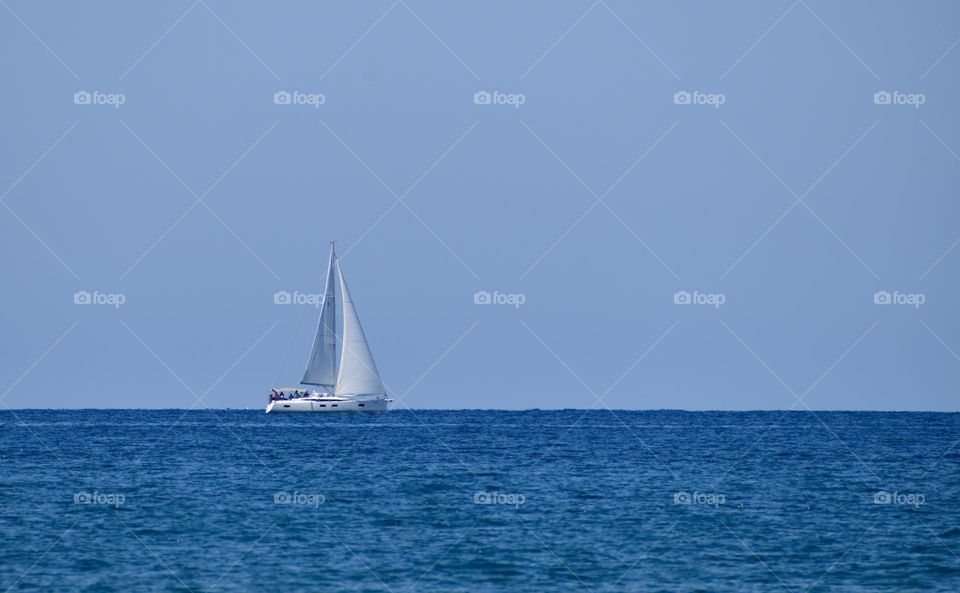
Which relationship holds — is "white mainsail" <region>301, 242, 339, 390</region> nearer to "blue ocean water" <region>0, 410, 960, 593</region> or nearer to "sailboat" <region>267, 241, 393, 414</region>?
"sailboat" <region>267, 241, 393, 414</region>

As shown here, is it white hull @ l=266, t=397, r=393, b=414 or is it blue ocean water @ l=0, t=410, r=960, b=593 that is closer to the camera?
blue ocean water @ l=0, t=410, r=960, b=593

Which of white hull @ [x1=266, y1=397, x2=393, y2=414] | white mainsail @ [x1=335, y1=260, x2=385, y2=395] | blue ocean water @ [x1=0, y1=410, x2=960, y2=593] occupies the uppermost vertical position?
white mainsail @ [x1=335, y1=260, x2=385, y2=395]

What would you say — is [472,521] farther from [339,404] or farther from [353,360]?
[339,404]

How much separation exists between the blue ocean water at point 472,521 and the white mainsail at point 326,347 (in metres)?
38.9

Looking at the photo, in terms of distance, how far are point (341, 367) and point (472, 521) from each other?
2980 inches

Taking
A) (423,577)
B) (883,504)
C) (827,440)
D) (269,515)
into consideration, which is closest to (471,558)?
(423,577)

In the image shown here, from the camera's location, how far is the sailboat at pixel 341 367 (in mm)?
114938

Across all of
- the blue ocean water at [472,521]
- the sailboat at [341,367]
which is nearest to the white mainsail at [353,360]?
the sailboat at [341,367]

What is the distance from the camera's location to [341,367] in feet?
385

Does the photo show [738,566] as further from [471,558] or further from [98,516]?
[98,516]

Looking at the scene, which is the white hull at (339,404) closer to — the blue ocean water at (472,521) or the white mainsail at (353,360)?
the white mainsail at (353,360)

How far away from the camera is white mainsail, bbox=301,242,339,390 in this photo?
114812 millimetres

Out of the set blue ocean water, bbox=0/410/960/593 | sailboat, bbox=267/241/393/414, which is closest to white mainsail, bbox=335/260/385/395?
sailboat, bbox=267/241/393/414

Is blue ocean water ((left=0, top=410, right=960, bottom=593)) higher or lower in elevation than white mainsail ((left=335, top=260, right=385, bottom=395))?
lower
